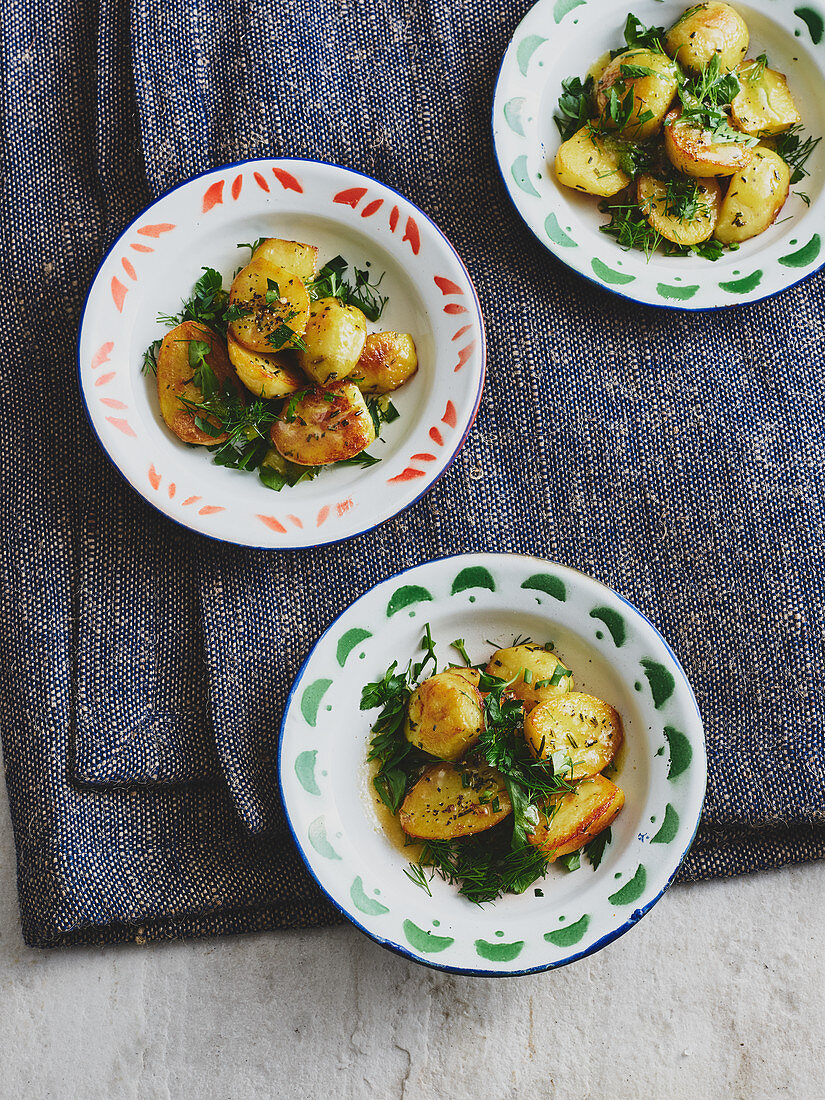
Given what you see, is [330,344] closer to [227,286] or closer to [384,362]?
[384,362]

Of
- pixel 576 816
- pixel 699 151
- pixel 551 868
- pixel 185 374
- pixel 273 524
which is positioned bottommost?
pixel 551 868

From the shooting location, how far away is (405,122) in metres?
1.33

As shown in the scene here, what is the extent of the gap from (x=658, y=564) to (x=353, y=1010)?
732 mm

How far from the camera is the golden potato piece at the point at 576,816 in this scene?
1130 mm

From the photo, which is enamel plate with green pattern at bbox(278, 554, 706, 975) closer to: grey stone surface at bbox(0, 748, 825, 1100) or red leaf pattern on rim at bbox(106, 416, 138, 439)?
grey stone surface at bbox(0, 748, 825, 1100)

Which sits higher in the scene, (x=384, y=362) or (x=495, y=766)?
(x=384, y=362)

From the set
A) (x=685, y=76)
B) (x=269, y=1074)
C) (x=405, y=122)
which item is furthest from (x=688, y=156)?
(x=269, y=1074)

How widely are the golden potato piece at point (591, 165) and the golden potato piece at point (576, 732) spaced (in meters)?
0.67

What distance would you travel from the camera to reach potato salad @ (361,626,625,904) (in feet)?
3.67

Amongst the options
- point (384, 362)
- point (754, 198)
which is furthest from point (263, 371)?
point (754, 198)

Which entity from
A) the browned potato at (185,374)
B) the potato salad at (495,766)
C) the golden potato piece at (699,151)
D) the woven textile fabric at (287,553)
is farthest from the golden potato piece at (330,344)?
the golden potato piece at (699,151)

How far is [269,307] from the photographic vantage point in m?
1.16

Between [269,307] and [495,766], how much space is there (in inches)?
24.2

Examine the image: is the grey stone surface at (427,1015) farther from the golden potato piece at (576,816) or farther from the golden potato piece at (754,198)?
the golden potato piece at (754,198)
